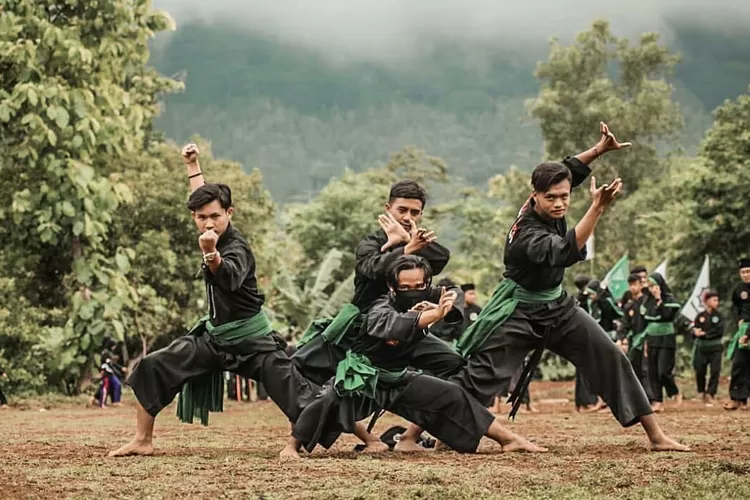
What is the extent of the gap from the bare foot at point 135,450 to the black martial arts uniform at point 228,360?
0.21 meters

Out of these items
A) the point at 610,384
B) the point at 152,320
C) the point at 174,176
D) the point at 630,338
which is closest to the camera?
the point at 610,384

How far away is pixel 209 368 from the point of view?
745 centimetres

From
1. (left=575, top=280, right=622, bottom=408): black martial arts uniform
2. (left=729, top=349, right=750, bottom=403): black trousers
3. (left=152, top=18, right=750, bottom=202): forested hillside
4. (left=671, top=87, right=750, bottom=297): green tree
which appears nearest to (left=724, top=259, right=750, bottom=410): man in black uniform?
(left=729, top=349, right=750, bottom=403): black trousers

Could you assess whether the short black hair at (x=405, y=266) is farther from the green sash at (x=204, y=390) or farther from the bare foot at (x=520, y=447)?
the bare foot at (x=520, y=447)

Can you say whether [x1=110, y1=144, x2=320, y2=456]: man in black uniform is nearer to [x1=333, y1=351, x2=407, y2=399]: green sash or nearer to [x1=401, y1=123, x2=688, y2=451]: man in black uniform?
[x1=333, y1=351, x2=407, y2=399]: green sash

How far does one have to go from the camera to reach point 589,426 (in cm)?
1099

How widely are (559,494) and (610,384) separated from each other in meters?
2.21

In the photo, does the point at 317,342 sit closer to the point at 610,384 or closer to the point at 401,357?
the point at 401,357

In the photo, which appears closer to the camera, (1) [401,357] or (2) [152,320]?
(1) [401,357]

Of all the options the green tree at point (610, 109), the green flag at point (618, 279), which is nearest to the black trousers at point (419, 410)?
the green flag at point (618, 279)

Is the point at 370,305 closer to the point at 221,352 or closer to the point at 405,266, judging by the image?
the point at 405,266

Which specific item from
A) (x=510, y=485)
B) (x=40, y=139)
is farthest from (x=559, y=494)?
(x=40, y=139)

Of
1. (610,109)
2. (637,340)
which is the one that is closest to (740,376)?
(637,340)

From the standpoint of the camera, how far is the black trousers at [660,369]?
1499 centimetres
